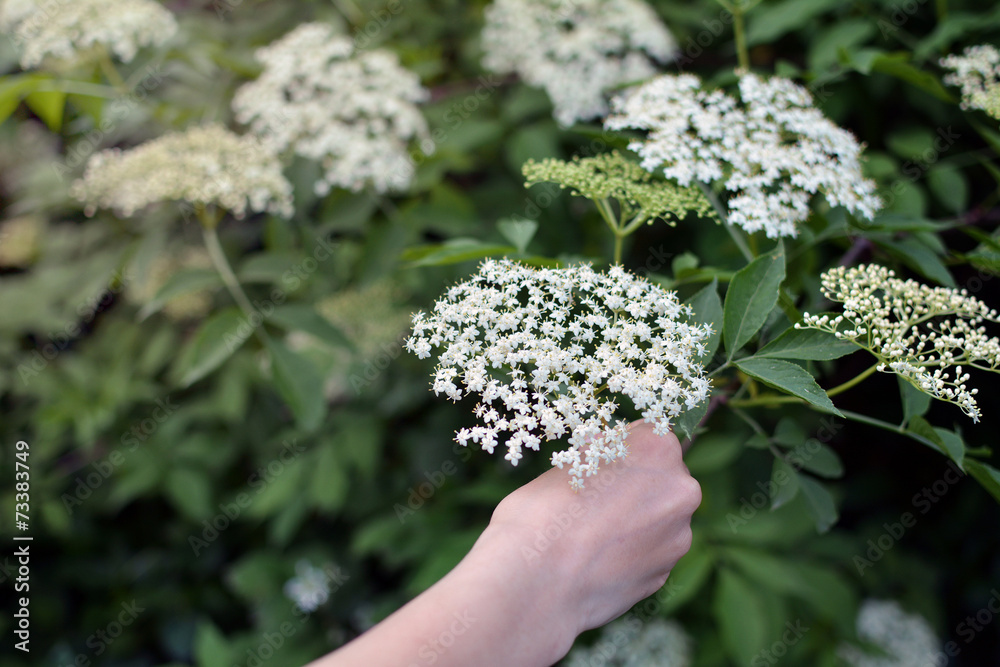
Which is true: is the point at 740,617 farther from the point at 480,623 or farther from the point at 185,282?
the point at 185,282

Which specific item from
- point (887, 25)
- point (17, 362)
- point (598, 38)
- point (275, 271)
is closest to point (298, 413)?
point (275, 271)

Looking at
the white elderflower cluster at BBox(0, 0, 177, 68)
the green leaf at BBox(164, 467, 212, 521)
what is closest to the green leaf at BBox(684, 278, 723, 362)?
the white elderflower cluster at BBox(0, 0, 177, 68)

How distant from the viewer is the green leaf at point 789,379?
3.11ft

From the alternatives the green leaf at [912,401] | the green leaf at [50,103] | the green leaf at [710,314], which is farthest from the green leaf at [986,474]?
the green leaf at [50,103]

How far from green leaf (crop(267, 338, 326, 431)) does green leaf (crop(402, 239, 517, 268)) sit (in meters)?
0.61

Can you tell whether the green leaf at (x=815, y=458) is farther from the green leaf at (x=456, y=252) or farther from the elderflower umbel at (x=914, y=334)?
the green leaf at (x=456, y=252)

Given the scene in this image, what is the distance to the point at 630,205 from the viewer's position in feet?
4.43

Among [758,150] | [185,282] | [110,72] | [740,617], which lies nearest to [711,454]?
[740,617]

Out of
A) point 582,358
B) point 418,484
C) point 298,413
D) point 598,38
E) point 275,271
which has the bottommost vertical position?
point 418,484

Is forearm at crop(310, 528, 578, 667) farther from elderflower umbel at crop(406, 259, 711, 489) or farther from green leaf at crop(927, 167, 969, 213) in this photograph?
green leaf at crop(927, 167, 969, 213)

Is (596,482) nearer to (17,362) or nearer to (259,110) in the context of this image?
(259,110)

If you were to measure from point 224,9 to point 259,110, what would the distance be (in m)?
1.22

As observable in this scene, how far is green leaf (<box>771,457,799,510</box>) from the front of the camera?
1.19m

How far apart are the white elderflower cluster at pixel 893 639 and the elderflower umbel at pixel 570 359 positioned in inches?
82.2
